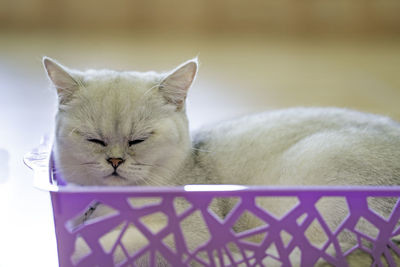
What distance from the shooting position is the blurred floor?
183 centimetres

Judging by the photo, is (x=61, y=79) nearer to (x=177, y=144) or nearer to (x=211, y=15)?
(x=177, y=144)

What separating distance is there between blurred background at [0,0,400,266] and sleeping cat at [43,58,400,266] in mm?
448

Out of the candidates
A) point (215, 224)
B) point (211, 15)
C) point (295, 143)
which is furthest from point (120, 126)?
point (211, 15)

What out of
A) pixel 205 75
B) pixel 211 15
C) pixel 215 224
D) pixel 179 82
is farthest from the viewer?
pixel 211 15

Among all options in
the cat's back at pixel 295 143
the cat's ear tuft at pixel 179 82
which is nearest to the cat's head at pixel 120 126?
the cat's ear tuft at pixel 179 82

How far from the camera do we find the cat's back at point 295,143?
1.23 metres

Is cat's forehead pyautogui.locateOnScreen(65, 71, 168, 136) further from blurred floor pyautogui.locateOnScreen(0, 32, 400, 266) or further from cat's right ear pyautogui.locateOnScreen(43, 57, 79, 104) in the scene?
blurred floor pyautogui.locateOnScreen(0, 32, 400, 266)

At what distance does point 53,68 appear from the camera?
1206 millimetres

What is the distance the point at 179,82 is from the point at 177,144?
168 millimetres

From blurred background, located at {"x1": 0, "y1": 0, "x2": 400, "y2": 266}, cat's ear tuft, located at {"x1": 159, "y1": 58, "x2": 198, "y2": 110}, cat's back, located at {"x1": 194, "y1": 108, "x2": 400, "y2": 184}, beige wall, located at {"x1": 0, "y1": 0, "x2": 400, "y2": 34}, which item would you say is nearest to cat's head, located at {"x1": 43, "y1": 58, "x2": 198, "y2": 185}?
cat's ear tuft, located at {"x1": 159, "y1": 58, "x2": 198, "y2": 110}

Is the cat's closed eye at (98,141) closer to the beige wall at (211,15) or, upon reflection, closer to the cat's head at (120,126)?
the cat's head at (120,126)

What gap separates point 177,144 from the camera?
126 centimetres

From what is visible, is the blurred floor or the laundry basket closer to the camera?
the laundry basket

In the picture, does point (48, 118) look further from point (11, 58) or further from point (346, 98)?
point (346, 98)
